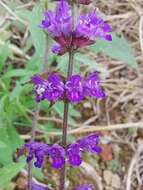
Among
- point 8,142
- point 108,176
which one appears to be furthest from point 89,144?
point 108,176

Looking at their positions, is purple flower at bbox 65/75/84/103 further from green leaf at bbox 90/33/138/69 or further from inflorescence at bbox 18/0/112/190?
green leaf at bbox 90/33/138/69

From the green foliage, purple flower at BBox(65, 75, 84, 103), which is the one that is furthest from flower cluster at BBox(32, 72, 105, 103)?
the green foliage

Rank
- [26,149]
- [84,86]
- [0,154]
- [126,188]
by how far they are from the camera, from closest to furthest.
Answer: [84,86]
[26,149]
[0,154]
[126,188]

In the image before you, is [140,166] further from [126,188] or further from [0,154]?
[0,154]

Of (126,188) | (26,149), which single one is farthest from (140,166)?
(26,149)

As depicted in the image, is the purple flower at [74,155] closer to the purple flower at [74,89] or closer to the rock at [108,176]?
the purple flower at [74,89]
